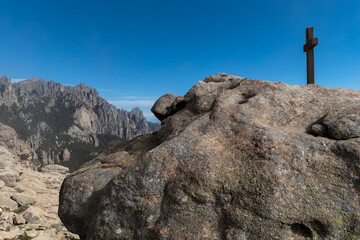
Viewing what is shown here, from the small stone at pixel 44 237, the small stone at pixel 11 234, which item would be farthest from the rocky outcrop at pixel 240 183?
the small stone at pixel 44 237

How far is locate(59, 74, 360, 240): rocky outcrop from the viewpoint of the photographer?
234 inches

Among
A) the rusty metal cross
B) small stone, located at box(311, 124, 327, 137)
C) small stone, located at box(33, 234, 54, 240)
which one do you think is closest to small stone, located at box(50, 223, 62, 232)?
small stone, located at box(33, 234, 54, 240)

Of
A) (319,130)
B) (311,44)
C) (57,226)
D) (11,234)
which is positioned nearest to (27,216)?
(57,226)

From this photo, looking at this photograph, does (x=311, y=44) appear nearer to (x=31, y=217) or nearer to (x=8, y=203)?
(x=31, y=217)

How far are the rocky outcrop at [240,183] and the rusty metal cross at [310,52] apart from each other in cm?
834

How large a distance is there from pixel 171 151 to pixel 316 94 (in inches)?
304

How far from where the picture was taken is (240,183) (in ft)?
21.6

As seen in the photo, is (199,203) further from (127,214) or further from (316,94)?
(316,94)

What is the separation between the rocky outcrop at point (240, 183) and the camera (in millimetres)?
5938

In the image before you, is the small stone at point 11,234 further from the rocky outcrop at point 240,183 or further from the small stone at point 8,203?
the rocky outcrop at point 240,183

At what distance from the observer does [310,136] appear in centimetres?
755

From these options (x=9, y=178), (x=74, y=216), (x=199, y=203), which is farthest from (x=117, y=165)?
(x=9, y=178)

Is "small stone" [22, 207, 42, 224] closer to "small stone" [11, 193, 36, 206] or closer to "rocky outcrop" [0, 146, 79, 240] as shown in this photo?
"rocky outcrop" [0, 146, 79, 240]

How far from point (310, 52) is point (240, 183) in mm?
14767
